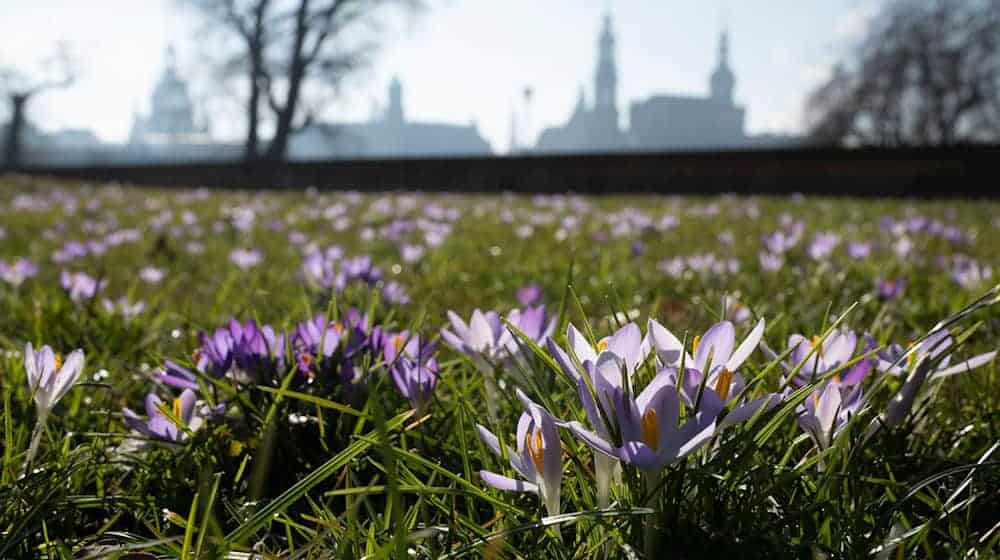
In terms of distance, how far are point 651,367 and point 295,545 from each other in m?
0.45

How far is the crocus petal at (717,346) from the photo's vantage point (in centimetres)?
69

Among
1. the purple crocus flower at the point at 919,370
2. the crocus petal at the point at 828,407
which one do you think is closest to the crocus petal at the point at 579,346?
the crocus petal at the point at 828,407

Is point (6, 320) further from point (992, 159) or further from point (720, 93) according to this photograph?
point (720, 93)

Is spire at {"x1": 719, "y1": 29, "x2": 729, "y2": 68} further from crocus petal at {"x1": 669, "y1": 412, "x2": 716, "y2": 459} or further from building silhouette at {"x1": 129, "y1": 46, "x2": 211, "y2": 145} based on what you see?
crocus petal at {"x1": 669, "y1": 412, "x2": 716, "y2": 459}

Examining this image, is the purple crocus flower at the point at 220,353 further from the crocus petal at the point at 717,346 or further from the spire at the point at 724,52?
the spire at the point at 724,52

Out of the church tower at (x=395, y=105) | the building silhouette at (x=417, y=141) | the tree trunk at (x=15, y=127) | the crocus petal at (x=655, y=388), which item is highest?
the church tower at (x=395, y=105)

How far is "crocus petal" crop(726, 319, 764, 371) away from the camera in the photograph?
669mm

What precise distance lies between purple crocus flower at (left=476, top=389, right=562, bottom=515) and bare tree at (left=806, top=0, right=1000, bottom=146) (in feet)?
112

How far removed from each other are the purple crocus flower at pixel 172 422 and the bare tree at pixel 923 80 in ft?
112

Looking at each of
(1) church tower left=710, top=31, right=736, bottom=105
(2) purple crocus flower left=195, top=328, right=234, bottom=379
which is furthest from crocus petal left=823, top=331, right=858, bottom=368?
(1) church tower left=710, top=31, right=736, bottom=105

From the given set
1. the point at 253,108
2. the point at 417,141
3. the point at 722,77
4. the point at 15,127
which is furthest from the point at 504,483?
the point at 722,77

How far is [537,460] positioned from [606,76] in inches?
6046

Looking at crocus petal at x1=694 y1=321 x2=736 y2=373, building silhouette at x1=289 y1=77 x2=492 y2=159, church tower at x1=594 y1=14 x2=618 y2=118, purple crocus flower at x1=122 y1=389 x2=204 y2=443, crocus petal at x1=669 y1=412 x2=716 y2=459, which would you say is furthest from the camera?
church tower at x1=594 y1=14 x2=618 y2=118

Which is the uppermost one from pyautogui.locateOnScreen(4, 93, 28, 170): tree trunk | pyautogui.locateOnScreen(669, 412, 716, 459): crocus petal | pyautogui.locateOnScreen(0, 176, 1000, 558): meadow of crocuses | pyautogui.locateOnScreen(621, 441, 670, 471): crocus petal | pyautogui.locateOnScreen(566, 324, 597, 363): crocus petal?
pyautogui.locateOnScreen(4, 93, 28, 170): tree trunk
